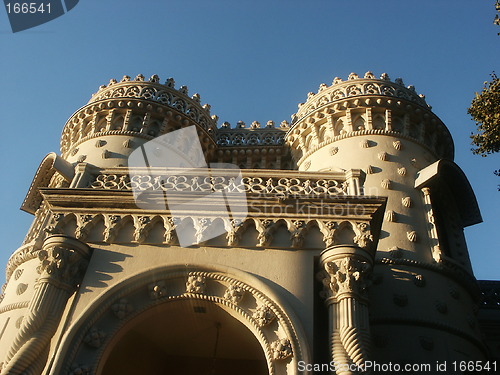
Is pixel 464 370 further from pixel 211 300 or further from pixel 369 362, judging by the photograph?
pixel 211 300

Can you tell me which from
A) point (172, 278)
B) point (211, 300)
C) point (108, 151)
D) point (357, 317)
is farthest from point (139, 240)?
point (108, 151)

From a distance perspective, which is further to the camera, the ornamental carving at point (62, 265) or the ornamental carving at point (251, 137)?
the ornamental carving at point (251, 137)

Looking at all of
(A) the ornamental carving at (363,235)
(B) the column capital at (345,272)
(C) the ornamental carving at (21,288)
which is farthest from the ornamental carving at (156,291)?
(C) the ornamental carving at (21,288)

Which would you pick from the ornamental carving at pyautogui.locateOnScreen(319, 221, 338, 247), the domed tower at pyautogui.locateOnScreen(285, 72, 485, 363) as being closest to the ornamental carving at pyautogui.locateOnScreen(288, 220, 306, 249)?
the ornamental carving at pyautogui.locateOnScreen(319, 221, 338, 247)

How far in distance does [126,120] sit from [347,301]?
1148cm

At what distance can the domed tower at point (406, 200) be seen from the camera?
40.0 feet

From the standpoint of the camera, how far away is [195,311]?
Answer: 31.3 ft

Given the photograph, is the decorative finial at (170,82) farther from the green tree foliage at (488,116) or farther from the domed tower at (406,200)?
the green tree foliage at (488,116)

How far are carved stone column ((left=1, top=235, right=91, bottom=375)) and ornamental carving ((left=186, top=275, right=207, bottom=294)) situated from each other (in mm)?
2014

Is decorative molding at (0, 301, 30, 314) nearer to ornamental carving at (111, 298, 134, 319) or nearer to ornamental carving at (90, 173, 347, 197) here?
ornamental carving at (90, 173, 347, 197)

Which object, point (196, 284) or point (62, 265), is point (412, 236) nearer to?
point (196, 284)

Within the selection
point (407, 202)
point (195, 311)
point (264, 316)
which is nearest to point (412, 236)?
point (407, 202)

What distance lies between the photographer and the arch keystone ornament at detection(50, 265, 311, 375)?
8.38 meters

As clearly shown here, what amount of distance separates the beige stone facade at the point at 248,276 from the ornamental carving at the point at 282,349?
2 cm
